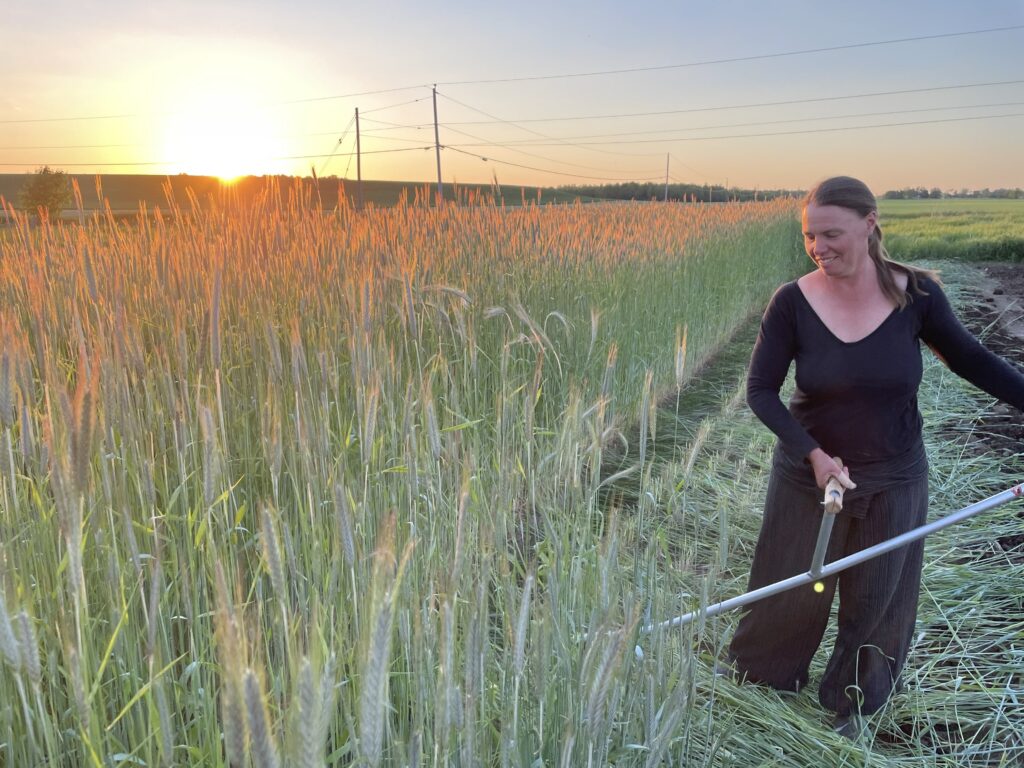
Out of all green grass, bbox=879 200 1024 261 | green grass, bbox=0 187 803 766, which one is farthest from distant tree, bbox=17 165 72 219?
green grass, bbox=0 187 803 766

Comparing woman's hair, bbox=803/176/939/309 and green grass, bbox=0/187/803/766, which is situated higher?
woman's hair, bbox=803/176/939/309

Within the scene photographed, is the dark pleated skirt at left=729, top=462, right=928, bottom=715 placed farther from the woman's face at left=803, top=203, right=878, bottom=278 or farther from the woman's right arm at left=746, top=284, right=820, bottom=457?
the woman's face at left=803, top=203, right=878, bottom=278

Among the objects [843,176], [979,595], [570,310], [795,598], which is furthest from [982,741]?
[570,310]

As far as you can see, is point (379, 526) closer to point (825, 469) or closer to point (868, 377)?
point (825, 469)

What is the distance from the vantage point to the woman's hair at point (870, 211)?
1.73 meters

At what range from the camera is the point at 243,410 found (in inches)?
75.4

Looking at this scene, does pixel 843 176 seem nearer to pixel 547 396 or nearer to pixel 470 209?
pixel 547 396

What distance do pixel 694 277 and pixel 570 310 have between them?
2.60 meters

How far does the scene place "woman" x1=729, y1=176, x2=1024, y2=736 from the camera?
1.77m

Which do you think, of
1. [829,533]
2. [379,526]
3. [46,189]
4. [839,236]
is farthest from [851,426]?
[46,189]

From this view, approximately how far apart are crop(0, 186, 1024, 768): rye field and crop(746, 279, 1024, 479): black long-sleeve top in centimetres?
34

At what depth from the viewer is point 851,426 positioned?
183 cm

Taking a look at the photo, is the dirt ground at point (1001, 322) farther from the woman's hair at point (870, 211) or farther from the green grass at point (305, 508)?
the woman's hair at point (870, 211)

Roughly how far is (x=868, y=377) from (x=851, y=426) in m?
0.14
